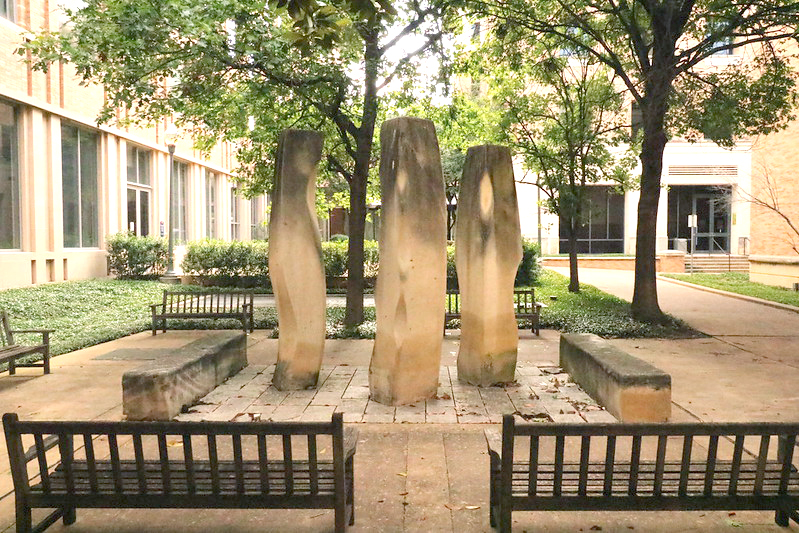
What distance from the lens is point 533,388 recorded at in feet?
23.2

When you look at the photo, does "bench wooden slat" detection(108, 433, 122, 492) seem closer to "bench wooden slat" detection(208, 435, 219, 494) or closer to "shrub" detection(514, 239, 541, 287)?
"bench wooden slat" detection(208, 435, 219, 494)

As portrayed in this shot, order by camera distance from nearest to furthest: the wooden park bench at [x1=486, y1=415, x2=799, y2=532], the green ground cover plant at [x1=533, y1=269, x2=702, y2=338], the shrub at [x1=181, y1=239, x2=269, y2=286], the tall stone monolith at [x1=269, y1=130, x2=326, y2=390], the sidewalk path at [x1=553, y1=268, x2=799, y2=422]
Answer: the wooden park bench at [x1=486, y1=415, x2=799, y2=532] → the sidewalk path at [x1=553, y1=268, x2=799, y2=422] → the tall stone monolith at [x1=269, y1=130, x2=326, y2=390] → the green ground cover plant at [x1=533, y1=269, x2=702, y2=338] → the shrub at [x1=181, y1=239, x2=269, y2=286]

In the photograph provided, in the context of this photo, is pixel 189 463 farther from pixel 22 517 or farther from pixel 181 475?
pixel 22 517

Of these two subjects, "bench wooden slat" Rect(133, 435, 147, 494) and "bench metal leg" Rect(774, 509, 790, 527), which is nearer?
A: "bench wooden slat" Rect(133, 435, 147, 494)

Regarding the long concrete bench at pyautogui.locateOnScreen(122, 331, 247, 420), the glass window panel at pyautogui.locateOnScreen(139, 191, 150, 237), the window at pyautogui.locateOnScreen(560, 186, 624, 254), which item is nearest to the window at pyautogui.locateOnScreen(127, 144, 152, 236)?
the glass window panel at pyautogui.locateOnScreen(139, 191, 150, 237)

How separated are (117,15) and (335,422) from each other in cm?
785

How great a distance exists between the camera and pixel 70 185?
1823 centimetres

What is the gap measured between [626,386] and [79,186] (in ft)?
60.0

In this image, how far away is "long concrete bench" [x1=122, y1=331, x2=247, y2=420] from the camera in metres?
5.76

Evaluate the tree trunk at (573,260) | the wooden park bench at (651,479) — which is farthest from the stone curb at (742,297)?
the wooden park bench at (651,479)

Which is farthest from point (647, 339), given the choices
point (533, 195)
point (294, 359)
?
point (533, 195)

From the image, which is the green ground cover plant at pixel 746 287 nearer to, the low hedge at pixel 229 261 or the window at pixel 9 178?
the low hedge at pixel 229 261

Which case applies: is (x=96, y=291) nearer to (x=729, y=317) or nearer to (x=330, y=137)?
(x=330, y=137)

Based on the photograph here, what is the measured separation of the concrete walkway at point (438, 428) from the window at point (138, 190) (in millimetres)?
12521
